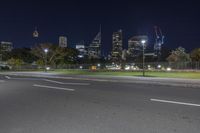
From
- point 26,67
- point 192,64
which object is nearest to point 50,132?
point 192,64

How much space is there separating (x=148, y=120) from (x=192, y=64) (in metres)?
44.8

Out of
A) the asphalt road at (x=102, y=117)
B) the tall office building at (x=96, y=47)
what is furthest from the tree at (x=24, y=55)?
the asphalt road at (x=102, y=117)

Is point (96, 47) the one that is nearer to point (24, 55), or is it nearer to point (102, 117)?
point (24, 55)

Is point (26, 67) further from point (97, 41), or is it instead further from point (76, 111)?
point (97, 41)

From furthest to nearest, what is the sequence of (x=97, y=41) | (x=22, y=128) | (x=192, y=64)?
(x=97, y=41), (x=192, y=64), (x=22, y=128)

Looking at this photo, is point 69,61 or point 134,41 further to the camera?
point 134,41

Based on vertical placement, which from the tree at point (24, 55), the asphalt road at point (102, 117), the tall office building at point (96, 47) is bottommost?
the asphalt road at point (102, 117)

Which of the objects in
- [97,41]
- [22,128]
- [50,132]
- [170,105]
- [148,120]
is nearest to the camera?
[50,132]

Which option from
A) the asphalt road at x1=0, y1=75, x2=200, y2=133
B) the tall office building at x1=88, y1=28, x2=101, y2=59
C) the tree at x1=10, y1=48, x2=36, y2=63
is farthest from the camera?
the tall office building at x1=88, y1=28, x2=101, y2=59

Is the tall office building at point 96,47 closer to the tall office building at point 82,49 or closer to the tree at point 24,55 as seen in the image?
the tall office building at point 82,49

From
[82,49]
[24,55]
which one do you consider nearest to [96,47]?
[82,49]

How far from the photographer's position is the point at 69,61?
80.9m

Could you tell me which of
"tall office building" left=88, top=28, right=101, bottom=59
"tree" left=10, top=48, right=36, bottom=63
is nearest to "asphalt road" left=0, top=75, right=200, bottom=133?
"tree" left=10, top=48, right=36, bottom=63

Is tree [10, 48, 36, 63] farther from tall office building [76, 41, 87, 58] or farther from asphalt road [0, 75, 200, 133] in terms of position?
asphalt road [0, 75, 200, 133]
